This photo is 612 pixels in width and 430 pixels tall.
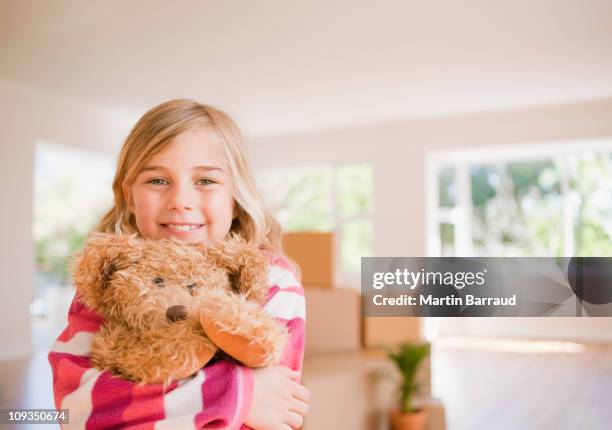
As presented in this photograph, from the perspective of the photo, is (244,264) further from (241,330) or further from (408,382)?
(408,382)

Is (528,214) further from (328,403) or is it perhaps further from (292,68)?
(292,68)

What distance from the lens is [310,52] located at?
8.96ft

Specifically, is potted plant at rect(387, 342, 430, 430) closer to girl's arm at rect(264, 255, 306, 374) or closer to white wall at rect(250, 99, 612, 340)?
girl's arm at rect(264, 255, 306, 374)

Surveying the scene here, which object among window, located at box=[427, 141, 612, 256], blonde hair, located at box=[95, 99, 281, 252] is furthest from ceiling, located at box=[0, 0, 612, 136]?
blonde hair, located at box=[95, 99, 281, 252]

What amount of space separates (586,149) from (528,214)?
167 millimetres

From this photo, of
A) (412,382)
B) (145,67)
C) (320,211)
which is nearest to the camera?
(412,382)

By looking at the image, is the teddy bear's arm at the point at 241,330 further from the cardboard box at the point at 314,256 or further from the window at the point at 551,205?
the cardboard box at the point at 314,256

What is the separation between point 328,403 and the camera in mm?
1171

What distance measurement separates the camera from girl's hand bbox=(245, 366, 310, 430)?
41 cm

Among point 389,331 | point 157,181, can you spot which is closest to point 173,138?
point 157,181

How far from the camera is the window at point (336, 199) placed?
14.0ft

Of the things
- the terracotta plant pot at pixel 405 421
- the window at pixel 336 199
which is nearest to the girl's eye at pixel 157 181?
the terracotta plant pot at pixel 405 421

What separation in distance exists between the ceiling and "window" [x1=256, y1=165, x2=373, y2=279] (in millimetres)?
790

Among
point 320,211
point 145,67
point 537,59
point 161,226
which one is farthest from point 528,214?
point 320,211
